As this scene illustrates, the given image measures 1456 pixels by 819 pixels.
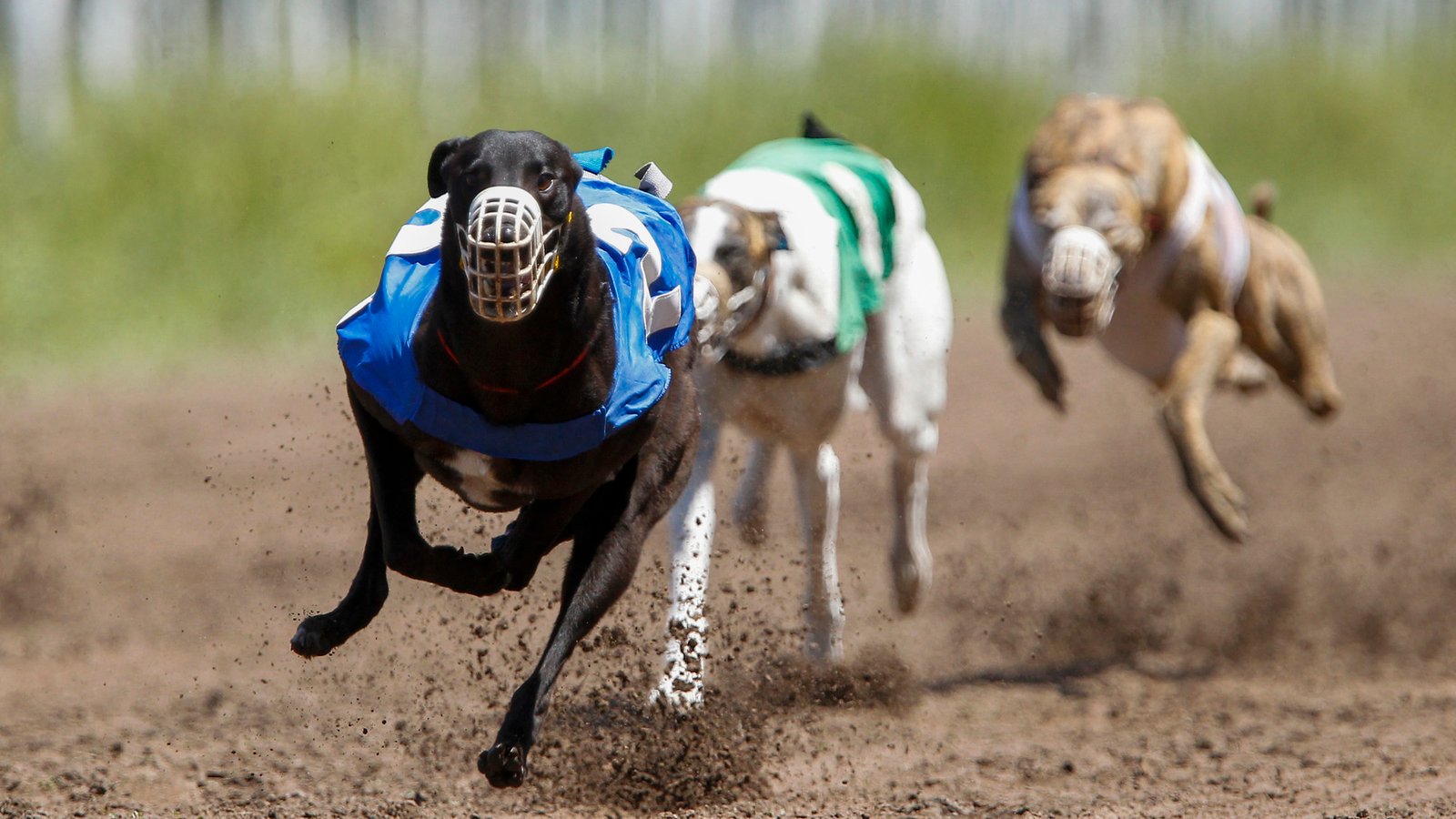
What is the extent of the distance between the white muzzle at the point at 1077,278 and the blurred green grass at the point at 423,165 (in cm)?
559

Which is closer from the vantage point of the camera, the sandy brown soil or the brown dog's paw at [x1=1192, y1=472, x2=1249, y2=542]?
the sandy brown soil

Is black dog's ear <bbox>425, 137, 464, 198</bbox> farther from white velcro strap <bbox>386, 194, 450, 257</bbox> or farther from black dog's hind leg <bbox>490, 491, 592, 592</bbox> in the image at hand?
black dog's hind leg <bbox>490, 491, 592, 592</bbox>

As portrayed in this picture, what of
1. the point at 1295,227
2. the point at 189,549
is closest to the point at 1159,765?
the point at 189,549

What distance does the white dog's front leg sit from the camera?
432cm

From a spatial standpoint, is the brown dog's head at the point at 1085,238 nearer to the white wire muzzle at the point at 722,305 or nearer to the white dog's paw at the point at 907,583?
the white dog's paw at the point at 907,583

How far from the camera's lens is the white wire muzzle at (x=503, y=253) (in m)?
2.76

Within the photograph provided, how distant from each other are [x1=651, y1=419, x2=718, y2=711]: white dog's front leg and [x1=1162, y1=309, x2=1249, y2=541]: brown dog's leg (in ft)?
4.95

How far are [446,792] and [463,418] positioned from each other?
4.23 ft

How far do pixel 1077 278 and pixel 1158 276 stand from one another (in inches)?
22.3

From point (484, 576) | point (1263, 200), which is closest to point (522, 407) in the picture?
point (484, 576)

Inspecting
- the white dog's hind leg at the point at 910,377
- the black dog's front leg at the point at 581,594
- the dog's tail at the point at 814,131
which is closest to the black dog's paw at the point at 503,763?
the black dog's front leg at the point at 581,594

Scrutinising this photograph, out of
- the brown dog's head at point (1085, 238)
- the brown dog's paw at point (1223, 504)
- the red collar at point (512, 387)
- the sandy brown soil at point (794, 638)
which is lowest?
the sandy brown soil at point (794, 638)

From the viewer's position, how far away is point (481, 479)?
129 inches

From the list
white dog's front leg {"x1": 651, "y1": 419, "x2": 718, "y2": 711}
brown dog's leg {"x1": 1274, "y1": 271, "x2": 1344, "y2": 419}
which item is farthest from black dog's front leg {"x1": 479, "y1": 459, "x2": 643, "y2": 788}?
brown dog's leg {"x1": 1274, "y1": 271, "x2": 1344, "y2": 419}
